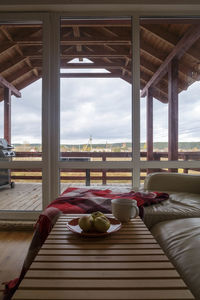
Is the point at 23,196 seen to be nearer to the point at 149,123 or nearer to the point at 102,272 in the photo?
the point at 149,123

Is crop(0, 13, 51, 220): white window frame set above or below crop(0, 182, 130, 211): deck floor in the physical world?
above

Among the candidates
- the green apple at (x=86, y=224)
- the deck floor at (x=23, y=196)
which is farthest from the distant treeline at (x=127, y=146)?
the green apple at (x=86, y=224)

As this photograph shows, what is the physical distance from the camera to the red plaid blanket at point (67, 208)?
1.33 meters

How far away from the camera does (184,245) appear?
1.05m

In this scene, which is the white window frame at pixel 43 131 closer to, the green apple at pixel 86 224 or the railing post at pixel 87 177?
the railing post at pixel 87 177

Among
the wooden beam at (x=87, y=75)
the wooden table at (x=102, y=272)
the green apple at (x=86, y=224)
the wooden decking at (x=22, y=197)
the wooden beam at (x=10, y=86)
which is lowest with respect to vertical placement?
the wooden decking at (x=22, y=197)

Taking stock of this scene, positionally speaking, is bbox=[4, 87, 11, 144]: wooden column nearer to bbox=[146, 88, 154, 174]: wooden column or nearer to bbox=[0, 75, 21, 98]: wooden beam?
bbox=[0, 75, 21, 98]: wooden beam

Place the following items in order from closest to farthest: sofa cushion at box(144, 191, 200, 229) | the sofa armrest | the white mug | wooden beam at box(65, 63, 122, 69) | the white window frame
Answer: the white mug → sofa cushion at box(144, 191, 200, 229) → the sofa armrest → the white window frame → wooden beam at box(65, 63, 122, 69)

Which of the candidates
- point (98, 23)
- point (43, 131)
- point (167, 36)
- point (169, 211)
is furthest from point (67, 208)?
point (167, 36)

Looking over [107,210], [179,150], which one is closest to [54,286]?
[107,210]

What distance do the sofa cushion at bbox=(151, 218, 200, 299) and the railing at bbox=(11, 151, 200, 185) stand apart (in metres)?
1.36

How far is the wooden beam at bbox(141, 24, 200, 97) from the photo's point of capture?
9.02 ft

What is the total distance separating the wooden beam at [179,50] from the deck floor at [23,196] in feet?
4.83

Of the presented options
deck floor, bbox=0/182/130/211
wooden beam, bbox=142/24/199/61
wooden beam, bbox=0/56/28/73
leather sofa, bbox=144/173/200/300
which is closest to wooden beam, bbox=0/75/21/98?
A: wooden beam, bbox=0/56/28/73
